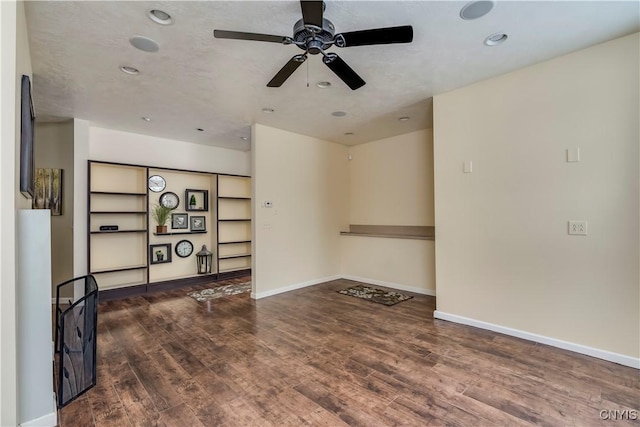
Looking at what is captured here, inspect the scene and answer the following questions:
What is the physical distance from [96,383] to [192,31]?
2870 millimetres

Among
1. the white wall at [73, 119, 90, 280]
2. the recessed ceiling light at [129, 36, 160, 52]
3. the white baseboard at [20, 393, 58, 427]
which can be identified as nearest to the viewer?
the white baseboard at [20, 393, 58, 427]

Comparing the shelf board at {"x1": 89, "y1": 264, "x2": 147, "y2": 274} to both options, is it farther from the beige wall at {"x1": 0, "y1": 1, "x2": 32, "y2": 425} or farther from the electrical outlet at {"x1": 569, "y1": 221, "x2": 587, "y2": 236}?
the electrical outlet at {"x1": 569, "y1": 221, "x2": 587, "y2": 236}

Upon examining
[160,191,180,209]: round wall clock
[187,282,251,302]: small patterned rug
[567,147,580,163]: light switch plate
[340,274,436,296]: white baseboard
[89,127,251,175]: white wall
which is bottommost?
[187,282,251,302]: small patterned rug

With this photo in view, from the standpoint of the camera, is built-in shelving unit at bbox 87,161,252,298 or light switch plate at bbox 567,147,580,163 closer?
light switch plate at bbox 567,147,580,163

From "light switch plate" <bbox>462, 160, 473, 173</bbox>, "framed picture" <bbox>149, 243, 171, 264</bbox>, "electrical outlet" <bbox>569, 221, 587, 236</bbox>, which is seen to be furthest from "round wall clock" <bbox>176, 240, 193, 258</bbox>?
"electrical outlet" <bbox>569, 221, 587, 236</bbox>

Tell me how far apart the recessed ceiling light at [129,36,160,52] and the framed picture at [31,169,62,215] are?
10.8 ft

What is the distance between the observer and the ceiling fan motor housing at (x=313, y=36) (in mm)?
2087

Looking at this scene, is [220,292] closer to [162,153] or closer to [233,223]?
[233,223]

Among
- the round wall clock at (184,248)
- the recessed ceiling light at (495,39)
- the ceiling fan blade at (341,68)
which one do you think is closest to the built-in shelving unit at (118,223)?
the round wall clock at (184,248)

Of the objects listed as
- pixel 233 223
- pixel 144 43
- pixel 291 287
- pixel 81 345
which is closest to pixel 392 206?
pixel 291 287

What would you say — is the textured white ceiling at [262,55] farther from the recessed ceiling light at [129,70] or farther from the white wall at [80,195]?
the white wall at [80,195]

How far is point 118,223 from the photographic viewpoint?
5059mm

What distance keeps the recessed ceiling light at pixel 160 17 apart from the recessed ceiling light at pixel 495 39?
2.56 metres

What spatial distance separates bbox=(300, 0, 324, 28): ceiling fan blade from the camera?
5.86 feet
